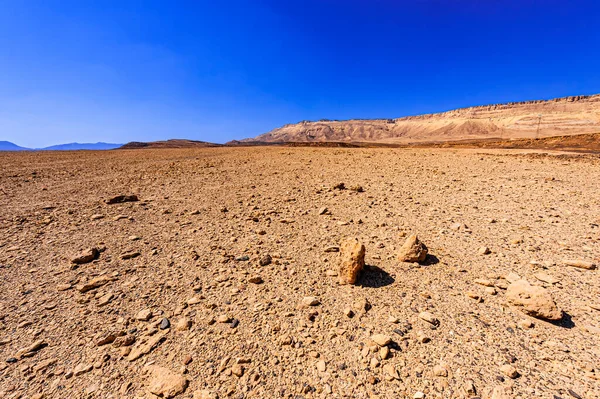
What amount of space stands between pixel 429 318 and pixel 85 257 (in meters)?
4.21

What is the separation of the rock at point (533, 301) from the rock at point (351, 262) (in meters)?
1.43

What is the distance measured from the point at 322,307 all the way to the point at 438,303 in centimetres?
116

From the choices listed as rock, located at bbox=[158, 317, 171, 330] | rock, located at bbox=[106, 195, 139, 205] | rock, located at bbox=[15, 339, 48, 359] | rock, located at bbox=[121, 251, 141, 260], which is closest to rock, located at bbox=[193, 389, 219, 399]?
rock, located at bbox=[158, 317, 171, 330]

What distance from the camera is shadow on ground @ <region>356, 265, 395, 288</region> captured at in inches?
113

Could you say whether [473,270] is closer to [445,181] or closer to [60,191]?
[445,181]

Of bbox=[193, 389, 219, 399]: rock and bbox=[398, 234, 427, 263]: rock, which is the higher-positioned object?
bbox=[398, 234, 427, 263]: rock

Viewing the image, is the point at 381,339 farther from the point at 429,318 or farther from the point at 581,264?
the point at 581,264

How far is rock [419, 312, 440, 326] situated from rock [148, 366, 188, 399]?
6.56 feet

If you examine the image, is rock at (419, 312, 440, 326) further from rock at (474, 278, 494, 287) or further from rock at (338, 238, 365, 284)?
rock at (474, 278, 494, 287)

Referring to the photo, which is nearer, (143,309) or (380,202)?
(143,309)

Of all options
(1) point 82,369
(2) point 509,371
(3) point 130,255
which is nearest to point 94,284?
(3) point 130,255

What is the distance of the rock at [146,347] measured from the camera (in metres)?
2.01

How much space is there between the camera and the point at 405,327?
87.6 inches

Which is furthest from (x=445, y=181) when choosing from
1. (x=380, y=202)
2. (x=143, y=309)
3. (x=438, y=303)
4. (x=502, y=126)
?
(x=502, y=126)
